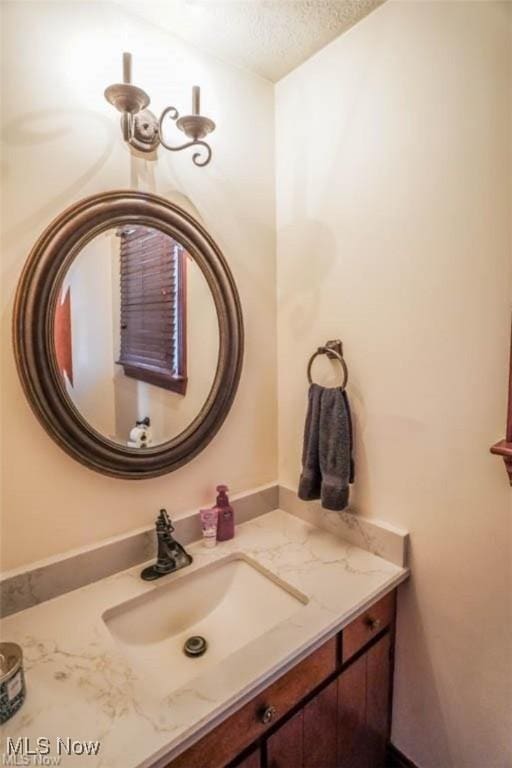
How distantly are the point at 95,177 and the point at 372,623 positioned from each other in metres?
1.47

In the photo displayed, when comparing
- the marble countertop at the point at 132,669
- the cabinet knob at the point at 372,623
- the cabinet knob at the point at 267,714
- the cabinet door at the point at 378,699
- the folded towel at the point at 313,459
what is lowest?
the cabinet door at the point at 378,699

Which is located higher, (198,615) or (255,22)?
(255,22)

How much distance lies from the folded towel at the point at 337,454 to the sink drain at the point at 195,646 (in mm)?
522

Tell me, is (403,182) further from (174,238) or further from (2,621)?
(2,621)

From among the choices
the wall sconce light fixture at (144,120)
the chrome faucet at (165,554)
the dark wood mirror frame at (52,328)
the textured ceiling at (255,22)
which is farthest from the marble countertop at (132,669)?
the textured ceiling at (255,22)

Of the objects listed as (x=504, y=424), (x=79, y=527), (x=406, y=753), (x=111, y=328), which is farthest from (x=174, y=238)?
(x=406, y=753)

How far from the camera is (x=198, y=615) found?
1216 millimetres

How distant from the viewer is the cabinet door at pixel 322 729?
39.6 inches

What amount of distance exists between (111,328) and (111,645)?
802 mm

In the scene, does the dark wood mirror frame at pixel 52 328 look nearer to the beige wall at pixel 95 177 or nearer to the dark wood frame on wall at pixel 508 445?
the beige wall at pixel 95 177

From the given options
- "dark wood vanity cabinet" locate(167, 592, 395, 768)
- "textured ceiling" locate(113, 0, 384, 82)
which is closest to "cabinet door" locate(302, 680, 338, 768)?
"dark wood vanity cabinet" locate(167, 592, 395, 768)

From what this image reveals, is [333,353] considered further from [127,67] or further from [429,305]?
[127,67]

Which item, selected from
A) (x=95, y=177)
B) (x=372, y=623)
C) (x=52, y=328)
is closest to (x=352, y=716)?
(x=372, y=623)

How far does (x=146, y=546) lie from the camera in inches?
49.3
